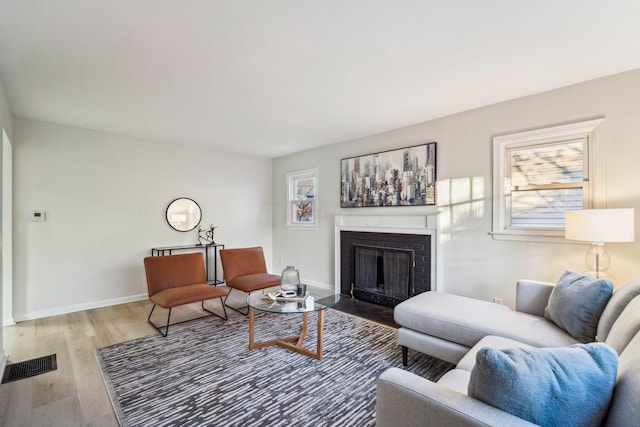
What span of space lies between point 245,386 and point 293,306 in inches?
27.4

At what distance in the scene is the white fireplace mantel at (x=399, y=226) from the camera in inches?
138

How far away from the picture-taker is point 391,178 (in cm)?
404

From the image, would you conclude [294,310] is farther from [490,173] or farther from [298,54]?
[490,173]

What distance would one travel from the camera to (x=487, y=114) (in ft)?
10.5

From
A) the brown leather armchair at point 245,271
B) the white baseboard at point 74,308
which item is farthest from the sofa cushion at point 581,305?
the white baseboard at point 74,308

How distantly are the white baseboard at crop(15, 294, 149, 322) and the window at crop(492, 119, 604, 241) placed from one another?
189 inches

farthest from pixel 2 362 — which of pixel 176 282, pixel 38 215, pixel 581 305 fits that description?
pixel 581 305

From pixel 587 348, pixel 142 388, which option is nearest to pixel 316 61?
pixel 587 348

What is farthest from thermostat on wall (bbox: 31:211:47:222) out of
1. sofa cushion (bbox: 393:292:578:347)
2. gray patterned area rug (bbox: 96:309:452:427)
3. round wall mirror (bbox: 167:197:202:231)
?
sofa cushion (bbox: 393:292:578:347)

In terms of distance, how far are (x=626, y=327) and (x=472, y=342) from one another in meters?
0.88

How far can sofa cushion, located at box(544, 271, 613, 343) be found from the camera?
1.79 m

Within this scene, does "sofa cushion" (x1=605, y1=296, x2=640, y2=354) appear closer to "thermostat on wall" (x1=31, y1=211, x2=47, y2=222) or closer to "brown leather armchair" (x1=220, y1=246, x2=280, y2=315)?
"brown leather armchair" (x1=220, y1=246, x2=280, y2=315)

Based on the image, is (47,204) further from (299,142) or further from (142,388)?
(299,142)

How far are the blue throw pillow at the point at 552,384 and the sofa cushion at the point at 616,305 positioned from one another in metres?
0.86
